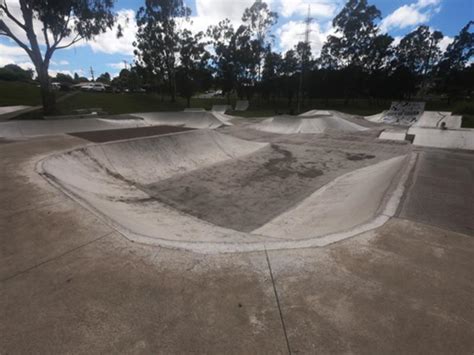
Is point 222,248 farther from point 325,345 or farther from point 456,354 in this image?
point 456,354

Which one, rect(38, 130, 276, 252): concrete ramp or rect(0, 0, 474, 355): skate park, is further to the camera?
rect(38, 130, 276, 252): concrete ramp

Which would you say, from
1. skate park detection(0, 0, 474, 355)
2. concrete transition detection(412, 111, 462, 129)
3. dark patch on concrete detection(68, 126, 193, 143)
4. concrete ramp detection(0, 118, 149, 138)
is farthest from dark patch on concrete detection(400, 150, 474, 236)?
concrete ramp detection(0, 118, 149, 138)

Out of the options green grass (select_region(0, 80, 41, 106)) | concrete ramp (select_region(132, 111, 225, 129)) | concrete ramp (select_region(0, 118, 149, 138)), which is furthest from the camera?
green grass (select_region(0, 80, 41, 106))

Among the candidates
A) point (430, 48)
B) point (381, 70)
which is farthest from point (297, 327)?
point (430, 48)

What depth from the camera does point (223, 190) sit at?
288 inches

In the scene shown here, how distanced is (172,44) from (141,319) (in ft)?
102

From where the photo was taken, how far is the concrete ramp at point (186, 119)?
1877 cm

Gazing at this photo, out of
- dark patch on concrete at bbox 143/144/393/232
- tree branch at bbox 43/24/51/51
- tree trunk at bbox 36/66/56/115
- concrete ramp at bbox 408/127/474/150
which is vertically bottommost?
dark patch on concrete at bbox 143/144/393/232

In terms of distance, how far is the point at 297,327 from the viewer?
1715 millimetres

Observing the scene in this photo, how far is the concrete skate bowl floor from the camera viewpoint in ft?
11.2

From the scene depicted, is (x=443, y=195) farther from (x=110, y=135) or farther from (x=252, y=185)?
(x=110, y=135)

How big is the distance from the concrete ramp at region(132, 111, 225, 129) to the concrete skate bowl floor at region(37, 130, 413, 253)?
25.0ft

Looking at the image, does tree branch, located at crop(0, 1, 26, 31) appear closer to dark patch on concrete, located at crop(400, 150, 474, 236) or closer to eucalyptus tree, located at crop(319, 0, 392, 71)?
dark patch on concrete, located at crop(400, 150, 474, 236)

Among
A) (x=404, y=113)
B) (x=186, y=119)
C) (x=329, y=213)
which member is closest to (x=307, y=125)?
(x=186, y=119)
